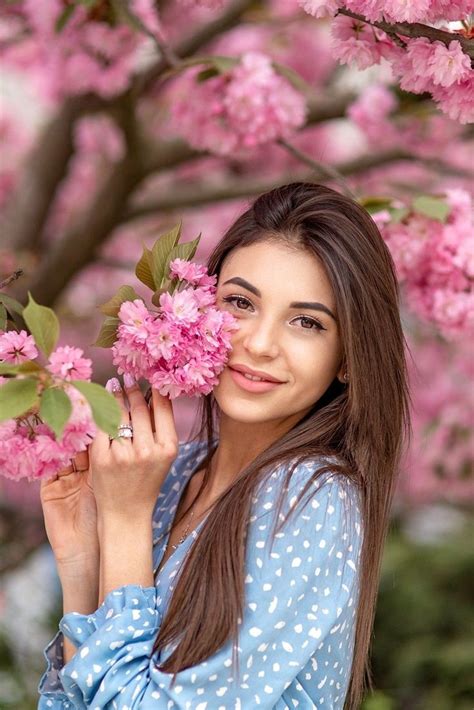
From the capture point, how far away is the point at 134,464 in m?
1.48

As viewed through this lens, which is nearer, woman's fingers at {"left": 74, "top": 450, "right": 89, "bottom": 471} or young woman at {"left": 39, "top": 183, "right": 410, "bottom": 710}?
young woman at {"left": 39, "top": 183, "right": 410, "bottom": 710}

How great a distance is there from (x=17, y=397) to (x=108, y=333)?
1.07ft

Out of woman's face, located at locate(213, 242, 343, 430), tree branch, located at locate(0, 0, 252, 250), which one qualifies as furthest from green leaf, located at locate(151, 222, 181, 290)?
tree branch, located at locate(0, 0, 252, 250)

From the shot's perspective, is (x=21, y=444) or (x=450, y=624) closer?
(x=21, y=444)

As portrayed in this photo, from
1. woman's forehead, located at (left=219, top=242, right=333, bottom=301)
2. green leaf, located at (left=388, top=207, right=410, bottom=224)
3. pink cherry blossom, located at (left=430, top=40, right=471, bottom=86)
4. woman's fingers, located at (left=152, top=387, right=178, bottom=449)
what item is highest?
pink cherry blossom, located at (left=430, top=40, right=471, bottom=86)

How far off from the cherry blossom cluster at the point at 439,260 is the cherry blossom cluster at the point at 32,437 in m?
0.91

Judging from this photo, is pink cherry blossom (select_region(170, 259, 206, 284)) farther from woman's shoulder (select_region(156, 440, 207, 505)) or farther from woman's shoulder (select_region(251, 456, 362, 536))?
woman's shoulder (select_region(156, 440, 207, 505))

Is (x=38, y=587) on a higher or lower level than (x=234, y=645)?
lower

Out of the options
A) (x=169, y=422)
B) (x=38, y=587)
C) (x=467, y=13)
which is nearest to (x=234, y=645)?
(x=169, y=422)

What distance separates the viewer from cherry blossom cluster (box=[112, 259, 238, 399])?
142cm

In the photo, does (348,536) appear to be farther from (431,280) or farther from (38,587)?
(38,587)

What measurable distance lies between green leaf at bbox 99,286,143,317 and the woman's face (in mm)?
164

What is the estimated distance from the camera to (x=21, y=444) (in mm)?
1365

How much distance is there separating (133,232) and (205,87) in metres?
2.04
